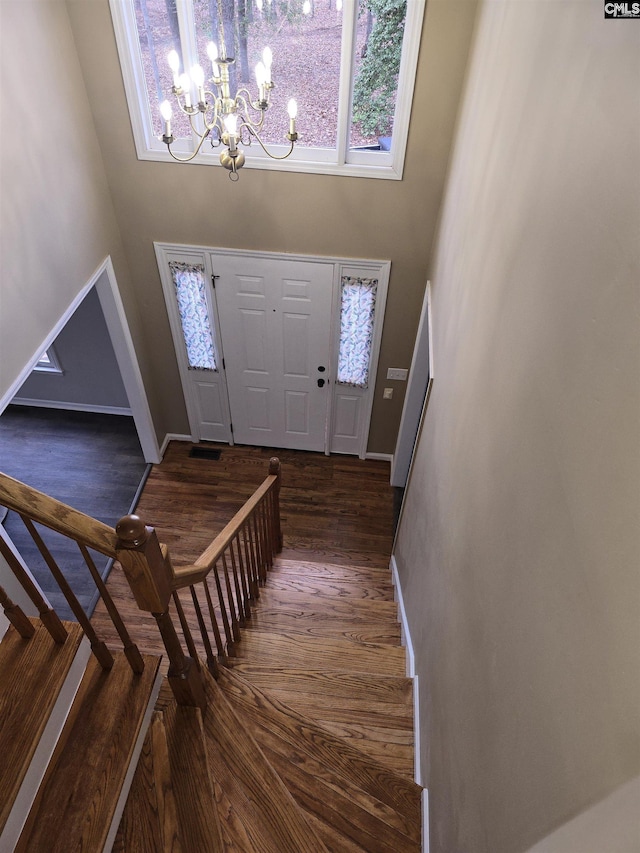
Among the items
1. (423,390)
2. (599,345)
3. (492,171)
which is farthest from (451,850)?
(423,390)

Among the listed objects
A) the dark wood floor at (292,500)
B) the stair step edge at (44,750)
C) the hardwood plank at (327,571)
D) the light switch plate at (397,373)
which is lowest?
the dark wood floor at (292,500)

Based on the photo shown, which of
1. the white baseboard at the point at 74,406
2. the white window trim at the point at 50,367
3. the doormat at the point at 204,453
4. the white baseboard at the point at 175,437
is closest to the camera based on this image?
the doormat at the point at 204,453

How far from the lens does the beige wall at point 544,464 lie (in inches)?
34.9

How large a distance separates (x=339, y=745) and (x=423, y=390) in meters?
3.08

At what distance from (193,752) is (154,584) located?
2.45 ft

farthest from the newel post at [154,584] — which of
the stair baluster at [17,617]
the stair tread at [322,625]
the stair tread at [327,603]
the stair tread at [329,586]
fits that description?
the stair tread at [329,586]

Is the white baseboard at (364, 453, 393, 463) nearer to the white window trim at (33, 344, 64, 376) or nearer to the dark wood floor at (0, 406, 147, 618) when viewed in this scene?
the dark wood floor at (0, 406, 147, 618)

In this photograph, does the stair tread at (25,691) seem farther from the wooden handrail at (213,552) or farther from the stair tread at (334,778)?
the stair tread at (334,778)

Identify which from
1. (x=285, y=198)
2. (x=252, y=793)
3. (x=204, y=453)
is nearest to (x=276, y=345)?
(x=285, y=198)

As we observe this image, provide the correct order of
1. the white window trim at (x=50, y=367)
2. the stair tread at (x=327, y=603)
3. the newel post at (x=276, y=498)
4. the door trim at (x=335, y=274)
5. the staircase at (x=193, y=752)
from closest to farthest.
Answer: the staircase at (x=193, y=752) < the stair tread at (x=327, y=603) < the newel post at (x=276, y=498) < the door trim at (x=335, y=274) < the white window trim at (x=50, y=367)

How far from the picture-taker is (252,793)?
1980 mm

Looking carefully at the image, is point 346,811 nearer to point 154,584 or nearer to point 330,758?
point 330,758

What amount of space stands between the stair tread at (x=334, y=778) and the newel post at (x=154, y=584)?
1.07 ft

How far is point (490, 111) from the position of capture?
94.3 inches
